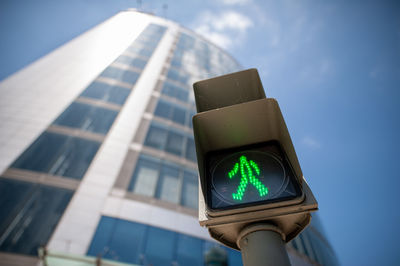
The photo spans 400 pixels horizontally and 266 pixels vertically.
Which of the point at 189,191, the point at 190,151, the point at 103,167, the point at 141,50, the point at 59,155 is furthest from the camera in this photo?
the point at 141,50

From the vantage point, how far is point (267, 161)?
1584mm

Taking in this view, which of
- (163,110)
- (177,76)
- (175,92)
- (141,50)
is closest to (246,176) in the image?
(163,110)

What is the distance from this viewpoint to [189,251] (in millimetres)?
10336

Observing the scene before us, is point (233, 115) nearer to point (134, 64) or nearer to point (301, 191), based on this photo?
point (301, 191)

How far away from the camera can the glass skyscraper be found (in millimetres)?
8961

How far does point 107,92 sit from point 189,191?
31.7ft

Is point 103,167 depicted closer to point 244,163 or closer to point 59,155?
point 59,155

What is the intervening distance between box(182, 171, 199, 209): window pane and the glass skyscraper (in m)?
0.06

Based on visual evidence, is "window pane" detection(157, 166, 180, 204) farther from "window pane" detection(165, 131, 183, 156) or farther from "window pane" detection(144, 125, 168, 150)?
"window pane" detection(144, 125, 168, 150)

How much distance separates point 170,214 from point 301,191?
1097cm

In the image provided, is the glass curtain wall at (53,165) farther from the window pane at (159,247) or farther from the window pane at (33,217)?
the window pane at (159,247)

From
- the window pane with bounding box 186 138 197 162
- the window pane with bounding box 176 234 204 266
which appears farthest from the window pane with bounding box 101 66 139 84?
the window pane with bounding box 176 234 204 266

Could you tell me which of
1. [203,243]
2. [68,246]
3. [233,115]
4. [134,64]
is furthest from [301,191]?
[134,64]

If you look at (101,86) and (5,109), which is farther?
(101,86)
